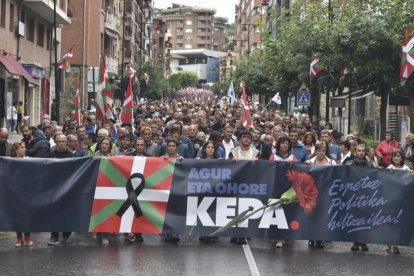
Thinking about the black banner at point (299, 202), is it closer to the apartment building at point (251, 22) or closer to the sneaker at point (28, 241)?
the sneaker at point (28, 241)

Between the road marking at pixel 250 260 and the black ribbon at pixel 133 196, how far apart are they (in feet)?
5.04

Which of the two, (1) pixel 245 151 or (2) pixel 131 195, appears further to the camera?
(1) pixel 245 151

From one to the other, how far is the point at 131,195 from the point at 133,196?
31 mm

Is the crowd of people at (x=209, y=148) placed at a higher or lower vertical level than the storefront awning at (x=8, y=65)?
lower

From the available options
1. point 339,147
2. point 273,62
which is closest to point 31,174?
point 339,147

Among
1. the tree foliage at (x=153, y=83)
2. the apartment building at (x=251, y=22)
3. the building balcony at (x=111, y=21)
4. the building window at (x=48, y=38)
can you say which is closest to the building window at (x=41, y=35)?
the building window at (x=48, y=38)

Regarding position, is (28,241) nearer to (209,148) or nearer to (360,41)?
(209,148)

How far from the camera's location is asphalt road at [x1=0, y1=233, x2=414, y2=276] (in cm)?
991

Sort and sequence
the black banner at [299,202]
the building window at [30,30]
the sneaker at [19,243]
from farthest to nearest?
the building window at [30,30]
the black banner at [299,202]
the sneaker at [19,243]

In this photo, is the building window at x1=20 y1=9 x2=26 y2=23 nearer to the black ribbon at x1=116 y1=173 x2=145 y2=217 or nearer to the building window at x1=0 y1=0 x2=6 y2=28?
the building window at x1=0 y1=0 x2=6 y2=28

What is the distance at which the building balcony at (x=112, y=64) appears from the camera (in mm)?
68438

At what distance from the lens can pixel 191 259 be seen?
10.7 m

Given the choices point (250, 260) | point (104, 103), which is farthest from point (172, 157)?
point (104, 103)

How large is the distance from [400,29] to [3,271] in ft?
55.8
